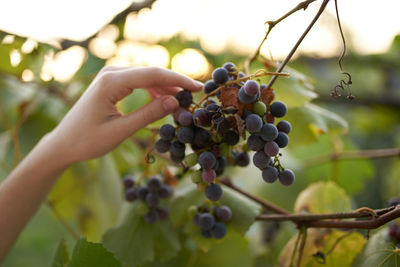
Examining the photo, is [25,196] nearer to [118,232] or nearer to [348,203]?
[118,232]

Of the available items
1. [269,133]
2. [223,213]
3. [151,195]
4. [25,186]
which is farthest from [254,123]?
[25,186]

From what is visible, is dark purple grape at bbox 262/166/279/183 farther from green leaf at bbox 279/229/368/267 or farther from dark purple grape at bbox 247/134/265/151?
green leaf at bbox 279/229/368/267

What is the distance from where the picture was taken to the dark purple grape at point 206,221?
596mm

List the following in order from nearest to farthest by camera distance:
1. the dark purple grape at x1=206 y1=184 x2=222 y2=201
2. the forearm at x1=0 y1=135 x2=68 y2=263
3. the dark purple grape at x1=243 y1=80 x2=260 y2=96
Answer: the dark purple grape at x1=243 y1=80 x2=260 y2=96 < the dark purple grape at x1=206 y1=184 x2=222 y2=201 < the forearm at x1=0 y1=135 x2=68 y2=263

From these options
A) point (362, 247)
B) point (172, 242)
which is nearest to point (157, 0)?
point (172, 242)

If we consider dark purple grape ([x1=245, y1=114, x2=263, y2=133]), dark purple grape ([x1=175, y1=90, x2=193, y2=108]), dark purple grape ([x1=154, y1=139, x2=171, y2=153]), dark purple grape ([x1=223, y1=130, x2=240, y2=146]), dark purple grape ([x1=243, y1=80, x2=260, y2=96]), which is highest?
dark purple grape ([x1=243, y1=80, x2=260, y2=96])

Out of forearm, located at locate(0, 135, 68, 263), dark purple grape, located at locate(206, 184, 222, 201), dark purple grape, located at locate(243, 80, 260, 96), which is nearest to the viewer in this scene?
dark purple grape, located at locate(243, 80, 260, 96)

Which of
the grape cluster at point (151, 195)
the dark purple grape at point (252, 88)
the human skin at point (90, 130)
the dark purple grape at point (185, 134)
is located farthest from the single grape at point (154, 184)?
the dark purple grape at point (252, 88)

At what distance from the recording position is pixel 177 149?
0.52 m

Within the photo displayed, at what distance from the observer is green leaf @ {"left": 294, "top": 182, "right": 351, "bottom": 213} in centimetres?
73

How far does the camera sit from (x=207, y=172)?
494 millimetres

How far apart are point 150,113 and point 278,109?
0.21 m

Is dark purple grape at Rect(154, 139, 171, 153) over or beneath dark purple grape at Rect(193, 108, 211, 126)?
beneath

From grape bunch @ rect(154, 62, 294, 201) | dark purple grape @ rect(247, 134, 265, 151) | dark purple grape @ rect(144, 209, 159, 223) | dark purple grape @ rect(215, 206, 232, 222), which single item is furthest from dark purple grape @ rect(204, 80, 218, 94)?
dark purple grape @ rect(144, 209, 159, 223)
